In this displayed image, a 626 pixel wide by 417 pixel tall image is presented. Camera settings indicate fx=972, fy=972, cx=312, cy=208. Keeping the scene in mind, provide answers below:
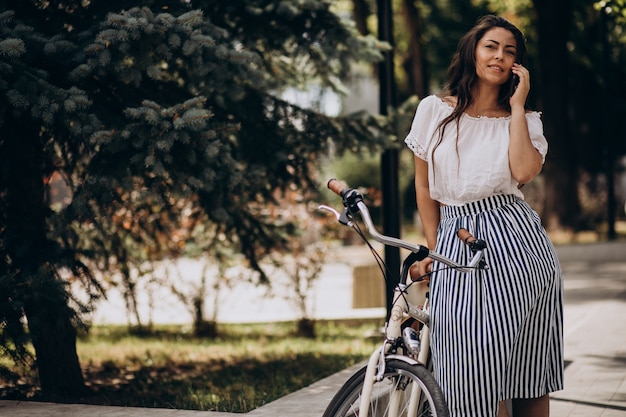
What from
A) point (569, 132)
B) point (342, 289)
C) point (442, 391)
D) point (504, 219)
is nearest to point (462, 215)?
point (504, 219)

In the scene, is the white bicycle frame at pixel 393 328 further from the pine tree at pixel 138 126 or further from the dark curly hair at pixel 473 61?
the pine tree at pixel 138 126

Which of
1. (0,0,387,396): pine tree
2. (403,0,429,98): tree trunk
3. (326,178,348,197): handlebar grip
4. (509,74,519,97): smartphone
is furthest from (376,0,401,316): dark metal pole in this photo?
(403,0,429,98): tree trunk

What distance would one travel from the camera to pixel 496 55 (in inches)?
151

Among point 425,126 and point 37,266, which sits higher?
point 425,126

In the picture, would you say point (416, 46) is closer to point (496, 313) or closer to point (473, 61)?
point (473, 61)

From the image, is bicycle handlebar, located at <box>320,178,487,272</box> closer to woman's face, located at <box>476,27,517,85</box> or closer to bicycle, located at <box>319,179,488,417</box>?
bicycle, located at <box>319,179,488,417</box>

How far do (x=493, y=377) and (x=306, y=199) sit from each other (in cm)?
554

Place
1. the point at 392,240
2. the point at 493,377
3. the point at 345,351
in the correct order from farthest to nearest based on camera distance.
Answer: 1. the point at 345,351
2. the point at 493,377
3. the point at 392,240

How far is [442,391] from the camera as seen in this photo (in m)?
3.68

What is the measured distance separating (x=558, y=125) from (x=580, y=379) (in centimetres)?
1823

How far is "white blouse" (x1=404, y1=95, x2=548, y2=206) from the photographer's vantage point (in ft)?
12.4

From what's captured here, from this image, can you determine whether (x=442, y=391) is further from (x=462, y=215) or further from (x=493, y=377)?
(x=462, y=215)

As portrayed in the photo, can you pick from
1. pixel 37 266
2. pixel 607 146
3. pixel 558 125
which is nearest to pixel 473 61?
pixel 37 266

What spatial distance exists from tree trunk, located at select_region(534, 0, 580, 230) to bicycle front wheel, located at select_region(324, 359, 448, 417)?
2132cm
